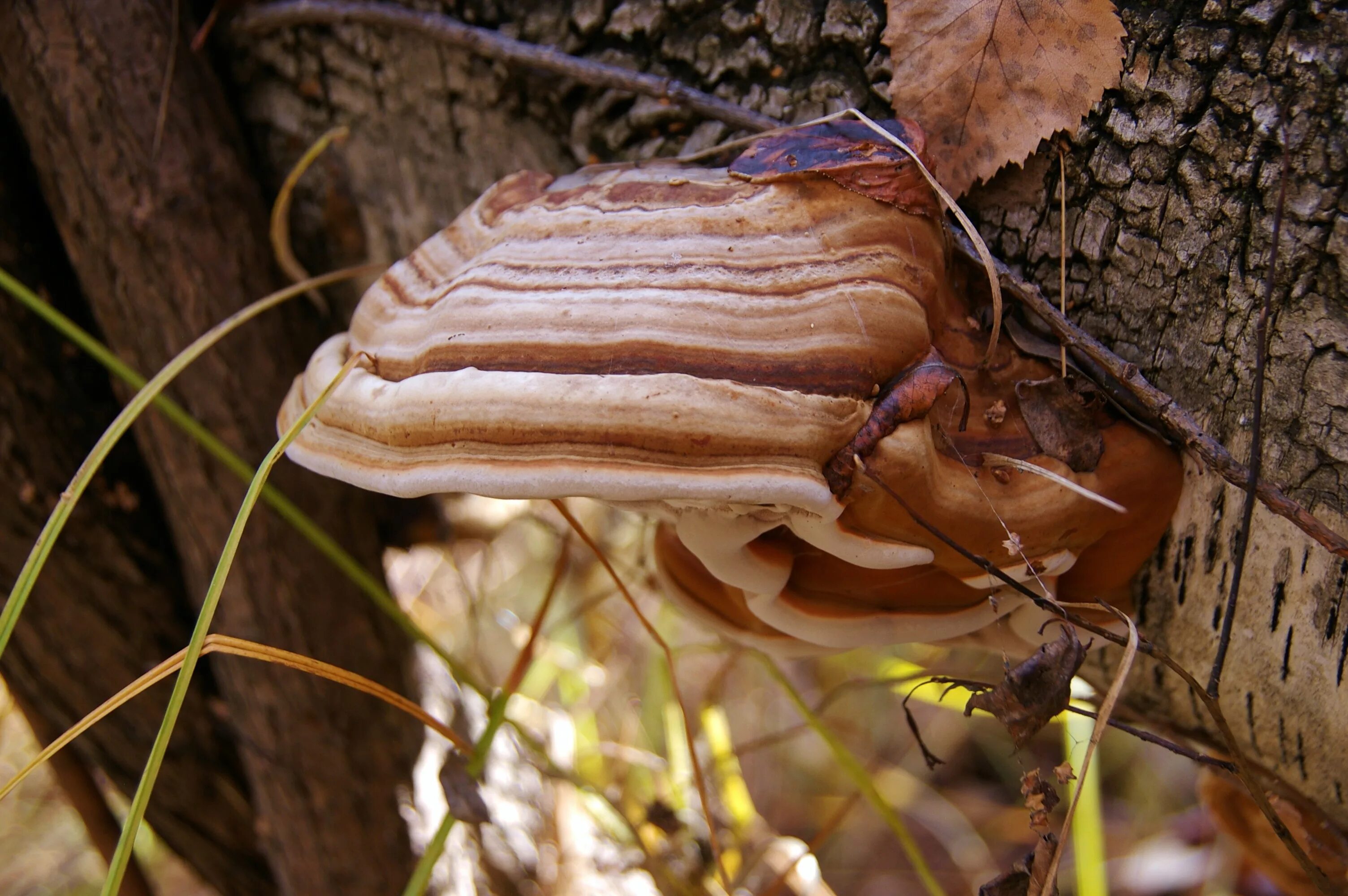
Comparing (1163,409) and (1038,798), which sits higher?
(1163,409)

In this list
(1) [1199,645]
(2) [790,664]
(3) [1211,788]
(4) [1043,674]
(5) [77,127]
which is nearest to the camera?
(4) [1043,674]

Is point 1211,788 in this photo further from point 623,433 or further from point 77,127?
point 77,127

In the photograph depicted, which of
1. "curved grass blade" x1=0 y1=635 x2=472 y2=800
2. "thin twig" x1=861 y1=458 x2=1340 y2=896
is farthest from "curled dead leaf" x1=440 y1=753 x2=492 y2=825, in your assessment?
"thin twig" x1=861 y1=458 x2=1340 y2=896

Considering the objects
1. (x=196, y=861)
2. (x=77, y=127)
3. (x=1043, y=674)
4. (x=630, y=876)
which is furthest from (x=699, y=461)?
(x=196, y=861)

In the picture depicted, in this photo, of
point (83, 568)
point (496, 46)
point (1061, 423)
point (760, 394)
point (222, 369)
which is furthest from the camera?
point (83, 568)

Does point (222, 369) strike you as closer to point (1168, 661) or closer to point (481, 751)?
point (481, 751)

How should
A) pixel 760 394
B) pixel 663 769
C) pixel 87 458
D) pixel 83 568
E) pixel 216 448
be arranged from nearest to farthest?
1. pixel 760 394
2. pixel 87 458
3. pixel 216 448
4. pixel 83 568
5. pixel 663 769

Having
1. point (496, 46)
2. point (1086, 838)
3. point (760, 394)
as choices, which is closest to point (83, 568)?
point (496, 46)
